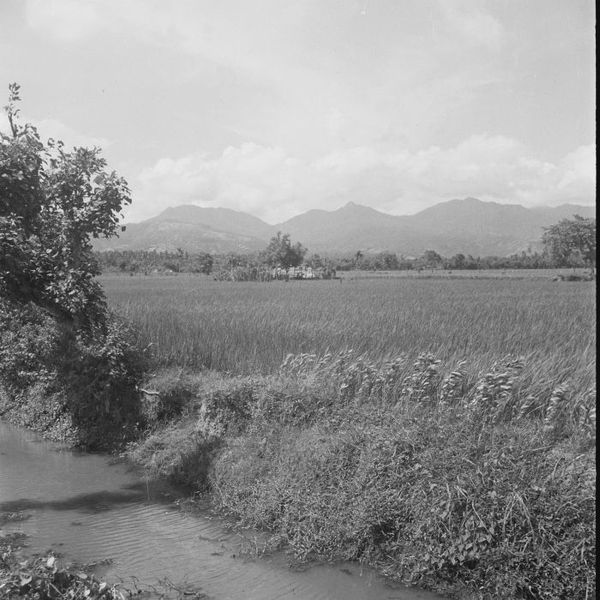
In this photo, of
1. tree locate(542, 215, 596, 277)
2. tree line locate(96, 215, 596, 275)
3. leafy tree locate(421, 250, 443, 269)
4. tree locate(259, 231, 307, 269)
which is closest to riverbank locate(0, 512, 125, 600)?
tree line locate(96, 215, 596, 275)

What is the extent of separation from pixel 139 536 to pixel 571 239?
4838 centimetres

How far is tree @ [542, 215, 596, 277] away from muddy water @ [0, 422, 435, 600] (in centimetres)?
4604

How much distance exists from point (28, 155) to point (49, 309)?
1.94 m

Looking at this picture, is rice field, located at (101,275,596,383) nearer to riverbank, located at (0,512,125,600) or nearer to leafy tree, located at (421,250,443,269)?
riverbank, located at (0,512,125,600)

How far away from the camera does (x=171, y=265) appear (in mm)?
59250

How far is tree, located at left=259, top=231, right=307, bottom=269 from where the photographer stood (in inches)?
2237

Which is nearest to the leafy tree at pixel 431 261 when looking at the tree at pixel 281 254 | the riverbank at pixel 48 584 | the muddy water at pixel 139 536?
the tree at pixel 281 254

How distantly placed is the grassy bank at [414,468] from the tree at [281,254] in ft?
163

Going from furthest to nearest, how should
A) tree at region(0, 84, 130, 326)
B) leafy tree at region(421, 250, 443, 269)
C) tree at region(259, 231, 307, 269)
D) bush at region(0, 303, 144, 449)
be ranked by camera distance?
leafy tree at region(421, 250, 443, 269), tree at region(259, 231, 307, 269), bush at region(0, 303, 144, 449), tree at region(0, 84, 130, 326)

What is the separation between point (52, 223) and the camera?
815 cm

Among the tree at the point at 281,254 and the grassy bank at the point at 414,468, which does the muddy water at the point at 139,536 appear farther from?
the tree at the point at 281,254

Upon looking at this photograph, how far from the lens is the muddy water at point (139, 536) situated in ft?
15.1

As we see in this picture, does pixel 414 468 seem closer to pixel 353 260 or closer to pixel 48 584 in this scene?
pixel 48 584

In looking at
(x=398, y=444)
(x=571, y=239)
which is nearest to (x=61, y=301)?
(x=398, y=444)
